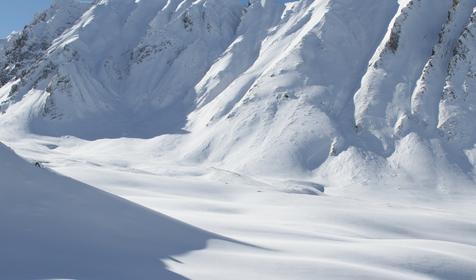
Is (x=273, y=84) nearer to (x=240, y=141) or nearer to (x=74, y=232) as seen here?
(x=240, y=141)

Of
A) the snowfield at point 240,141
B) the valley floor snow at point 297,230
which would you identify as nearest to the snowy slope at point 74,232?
the snowfield at point 240,141

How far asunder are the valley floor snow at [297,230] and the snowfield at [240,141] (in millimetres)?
109

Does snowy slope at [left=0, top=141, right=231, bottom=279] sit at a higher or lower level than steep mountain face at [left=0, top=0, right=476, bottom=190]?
lower

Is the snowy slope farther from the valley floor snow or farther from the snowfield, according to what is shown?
the valley floor snow

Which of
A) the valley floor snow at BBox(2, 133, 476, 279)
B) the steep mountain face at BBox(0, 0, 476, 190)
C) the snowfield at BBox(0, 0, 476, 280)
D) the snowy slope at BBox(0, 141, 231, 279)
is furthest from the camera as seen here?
the steep mountain face at BBox(0, 0, 476, 190)

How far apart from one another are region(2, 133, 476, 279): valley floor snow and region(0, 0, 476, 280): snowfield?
0.36 feet

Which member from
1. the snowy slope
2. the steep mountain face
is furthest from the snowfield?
the steep mountain face

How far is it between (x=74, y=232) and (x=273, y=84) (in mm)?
57485

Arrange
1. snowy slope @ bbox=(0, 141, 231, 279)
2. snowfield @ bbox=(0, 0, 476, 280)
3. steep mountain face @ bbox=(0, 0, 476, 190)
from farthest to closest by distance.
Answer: steep mountain face @ bbox=(0, 0, 476, 190) → snowfield @ bbox=(0, 0, 476, 280) → snowy slope @ bbox=(0, 141, 231, 279)

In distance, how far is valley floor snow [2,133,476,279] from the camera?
42.8 feet

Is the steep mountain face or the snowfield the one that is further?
the steep mountain face

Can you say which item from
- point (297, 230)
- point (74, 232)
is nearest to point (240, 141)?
point (297, 230)

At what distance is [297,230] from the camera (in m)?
20.1

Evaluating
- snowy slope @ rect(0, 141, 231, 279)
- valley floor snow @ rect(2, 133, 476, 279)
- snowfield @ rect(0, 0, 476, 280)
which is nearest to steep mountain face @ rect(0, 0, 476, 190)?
snowfield @ rect(0, 0, 476, 280)
